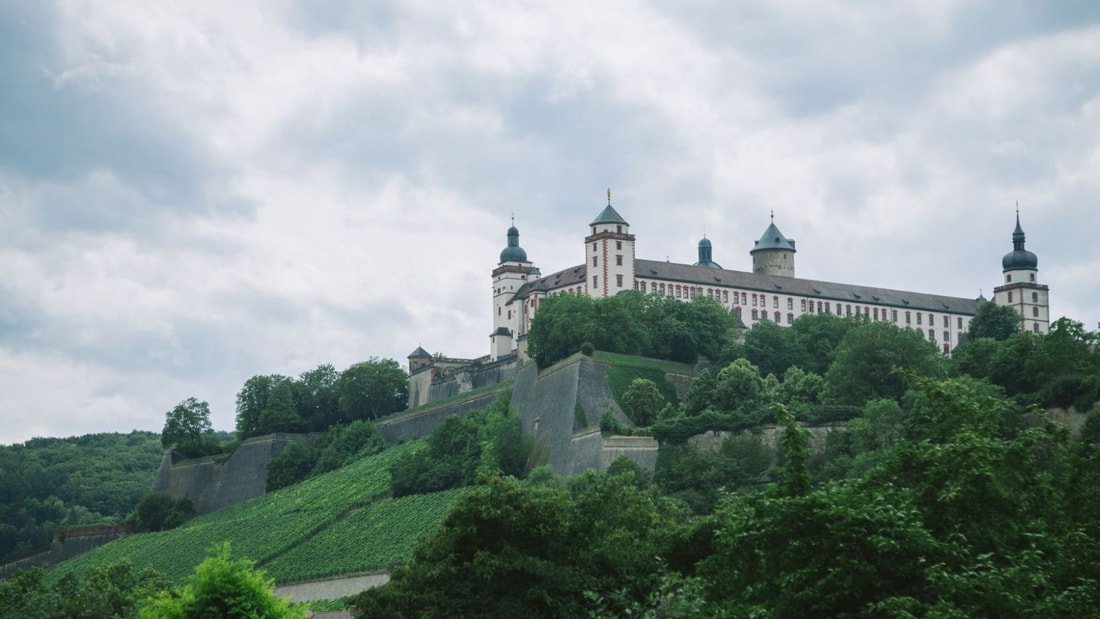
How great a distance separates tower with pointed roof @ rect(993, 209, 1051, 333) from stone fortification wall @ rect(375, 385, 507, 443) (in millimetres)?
34994

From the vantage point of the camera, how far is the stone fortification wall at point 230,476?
102000 millimetres

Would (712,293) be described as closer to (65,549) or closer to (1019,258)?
(1019,258)

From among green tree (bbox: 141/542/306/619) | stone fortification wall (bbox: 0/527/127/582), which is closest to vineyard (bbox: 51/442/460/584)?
stone fortification wall (bbox: 0/527/127/582)

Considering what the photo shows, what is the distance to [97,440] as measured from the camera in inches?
6255

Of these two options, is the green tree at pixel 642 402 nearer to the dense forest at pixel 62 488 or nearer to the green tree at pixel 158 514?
the green tree at pixel 158 514

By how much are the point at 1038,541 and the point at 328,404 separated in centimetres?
8617

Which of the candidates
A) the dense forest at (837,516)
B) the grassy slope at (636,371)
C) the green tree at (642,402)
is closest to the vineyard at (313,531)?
the dense forest at (837,516)

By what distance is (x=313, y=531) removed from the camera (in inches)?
3184

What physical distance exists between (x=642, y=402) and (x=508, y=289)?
1215 inches

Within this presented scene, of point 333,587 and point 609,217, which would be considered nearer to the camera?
point 333,587

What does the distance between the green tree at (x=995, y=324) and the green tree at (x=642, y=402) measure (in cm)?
2023

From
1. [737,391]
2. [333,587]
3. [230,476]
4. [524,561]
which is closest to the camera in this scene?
[524,561]

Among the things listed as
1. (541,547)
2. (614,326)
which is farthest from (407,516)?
(541,547)

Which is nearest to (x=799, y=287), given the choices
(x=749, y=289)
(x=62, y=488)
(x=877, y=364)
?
(x=749, y=289)
